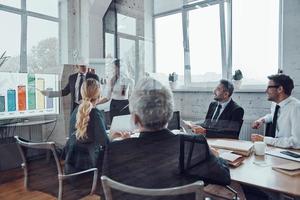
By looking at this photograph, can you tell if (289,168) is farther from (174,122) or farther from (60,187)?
(60,187)

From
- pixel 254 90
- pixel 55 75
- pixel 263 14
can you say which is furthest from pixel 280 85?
pixel 55 75

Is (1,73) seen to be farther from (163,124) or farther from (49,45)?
(163,124)

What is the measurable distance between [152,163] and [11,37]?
2.19m

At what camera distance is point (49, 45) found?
9.15 ft

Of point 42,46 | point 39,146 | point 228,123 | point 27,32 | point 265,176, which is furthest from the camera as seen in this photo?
point 228,123

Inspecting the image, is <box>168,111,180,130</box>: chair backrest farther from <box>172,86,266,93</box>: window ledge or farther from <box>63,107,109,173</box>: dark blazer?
<box>172,86,266,93</box>: window ledge

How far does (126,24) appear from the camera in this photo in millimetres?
3422

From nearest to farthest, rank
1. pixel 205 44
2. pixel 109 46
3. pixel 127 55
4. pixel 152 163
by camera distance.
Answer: pixel 152 163, pixel 109 46, pixel 127 55, pixel 205 44

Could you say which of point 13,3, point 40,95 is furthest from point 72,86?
point 13,3

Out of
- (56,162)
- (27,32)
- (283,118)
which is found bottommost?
(56,162)

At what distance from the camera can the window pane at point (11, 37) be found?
2.53m

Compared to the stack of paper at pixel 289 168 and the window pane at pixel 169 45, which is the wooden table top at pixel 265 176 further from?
the window pane at pixel 169 45

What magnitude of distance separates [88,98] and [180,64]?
6.75 feet

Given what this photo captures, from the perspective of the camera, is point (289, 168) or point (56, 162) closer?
point (289, 168)
